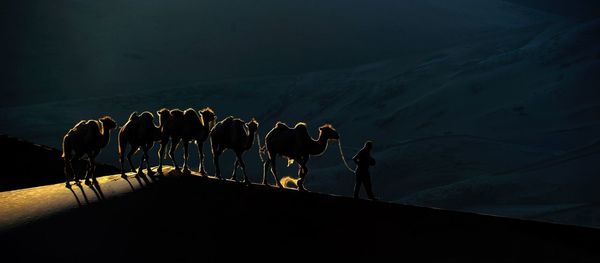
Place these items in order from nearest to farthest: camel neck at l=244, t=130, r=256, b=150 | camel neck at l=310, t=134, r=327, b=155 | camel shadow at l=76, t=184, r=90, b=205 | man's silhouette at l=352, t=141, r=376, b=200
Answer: man's silhouette at l=352, t=141, r=376, b=200 → camel shadow at l=76, t=184, r=90, b=205 → camel neck at l=310, t=134, r=327, b=155 → camel neck at l=244, t=130, r=256, b=150

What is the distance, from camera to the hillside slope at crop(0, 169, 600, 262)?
11781 mm

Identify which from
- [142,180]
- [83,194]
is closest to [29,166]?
[142,180]

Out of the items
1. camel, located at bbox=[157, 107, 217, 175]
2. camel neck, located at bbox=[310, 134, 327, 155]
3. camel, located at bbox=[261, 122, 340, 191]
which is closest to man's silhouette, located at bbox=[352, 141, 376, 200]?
camel, located at bbox=[261, 122, 340, 191]

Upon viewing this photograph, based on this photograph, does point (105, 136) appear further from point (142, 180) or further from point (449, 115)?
point (449, 115)

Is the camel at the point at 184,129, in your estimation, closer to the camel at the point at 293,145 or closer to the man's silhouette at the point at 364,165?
the camel at the point at 293,145

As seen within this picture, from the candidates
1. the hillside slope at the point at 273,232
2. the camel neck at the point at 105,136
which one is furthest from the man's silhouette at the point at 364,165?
the camel neck at the point at 105,136

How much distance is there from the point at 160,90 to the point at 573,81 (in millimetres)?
75472

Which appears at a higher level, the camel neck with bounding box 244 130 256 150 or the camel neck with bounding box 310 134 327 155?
the camel neck with bounding box 244 130 256 150

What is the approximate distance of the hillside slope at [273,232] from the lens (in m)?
11.8

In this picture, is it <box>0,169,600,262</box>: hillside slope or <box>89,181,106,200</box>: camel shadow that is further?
<box>89,181,106,200</box>: camel shadow

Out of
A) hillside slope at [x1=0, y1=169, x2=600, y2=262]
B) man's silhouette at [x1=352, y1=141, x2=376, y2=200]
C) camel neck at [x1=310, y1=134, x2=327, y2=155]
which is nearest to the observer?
hillside slope at [x1=0, y1=169, x2=600, y2=262]

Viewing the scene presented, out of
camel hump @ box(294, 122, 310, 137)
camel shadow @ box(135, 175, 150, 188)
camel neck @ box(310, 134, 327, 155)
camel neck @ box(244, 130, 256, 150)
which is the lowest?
camel shadow @ box(135, 175, 150, 188)

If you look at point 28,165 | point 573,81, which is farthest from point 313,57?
point 28,165

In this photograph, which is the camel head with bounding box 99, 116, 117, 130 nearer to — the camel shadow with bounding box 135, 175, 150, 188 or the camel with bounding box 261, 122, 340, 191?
the camel shadow with bounding box 135, 175, 150, 188
